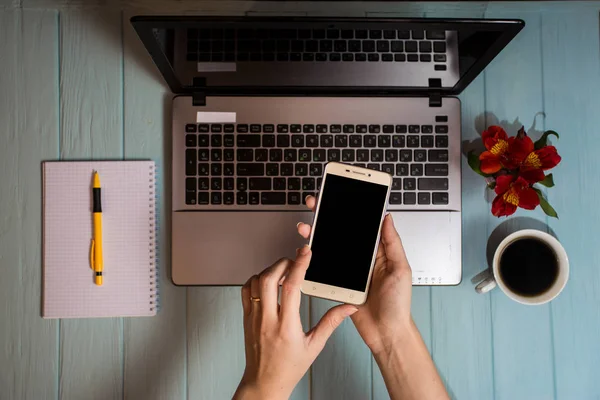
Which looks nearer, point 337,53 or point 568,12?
point 337,53

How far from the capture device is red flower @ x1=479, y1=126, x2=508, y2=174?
2.40 ft

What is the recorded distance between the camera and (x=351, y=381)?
0.81m

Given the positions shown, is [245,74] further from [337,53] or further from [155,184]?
[155,184]

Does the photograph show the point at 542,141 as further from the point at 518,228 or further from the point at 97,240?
the point at 97,240

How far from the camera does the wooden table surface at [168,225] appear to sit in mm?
804

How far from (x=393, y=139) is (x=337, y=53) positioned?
0.18 meters

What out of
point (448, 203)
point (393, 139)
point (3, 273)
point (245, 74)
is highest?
point (245, 74)

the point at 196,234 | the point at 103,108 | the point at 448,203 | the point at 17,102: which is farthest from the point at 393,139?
the point at 17,102

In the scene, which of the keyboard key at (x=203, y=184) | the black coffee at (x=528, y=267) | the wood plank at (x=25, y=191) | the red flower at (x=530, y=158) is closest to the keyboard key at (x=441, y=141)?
the red flower at (x=530, y=158)

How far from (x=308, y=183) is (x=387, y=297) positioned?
0.24 metres

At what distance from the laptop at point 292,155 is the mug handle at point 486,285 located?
44mm

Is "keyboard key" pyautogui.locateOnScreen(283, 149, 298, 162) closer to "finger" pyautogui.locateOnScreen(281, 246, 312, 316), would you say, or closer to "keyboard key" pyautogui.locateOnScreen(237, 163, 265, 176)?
"keyboard key" pyautogui.locateOnScreen(237, 163, 265, 176)

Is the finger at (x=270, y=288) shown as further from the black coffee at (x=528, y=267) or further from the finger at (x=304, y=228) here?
the black coffee at (x=528, y=267)

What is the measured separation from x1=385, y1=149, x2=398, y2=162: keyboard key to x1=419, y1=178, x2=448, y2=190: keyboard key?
0.06 meters
